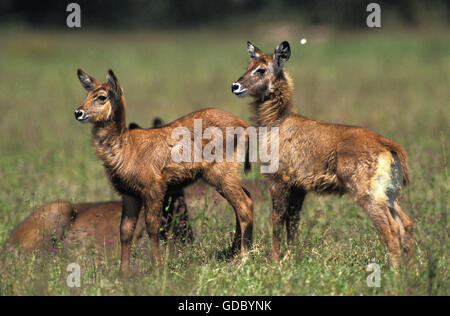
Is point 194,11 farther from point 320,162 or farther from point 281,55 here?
point 320,162

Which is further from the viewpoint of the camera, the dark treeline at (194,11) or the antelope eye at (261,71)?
the dark treeline at (194,11)

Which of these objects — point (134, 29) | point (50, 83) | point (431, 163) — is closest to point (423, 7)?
point (134, 29)

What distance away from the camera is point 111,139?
6145 mm

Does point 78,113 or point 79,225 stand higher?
point 78,113

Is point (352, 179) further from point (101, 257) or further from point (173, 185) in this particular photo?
point (101, 257)

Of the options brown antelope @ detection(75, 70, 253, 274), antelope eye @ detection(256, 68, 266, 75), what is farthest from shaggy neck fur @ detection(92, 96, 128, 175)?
antelope eye @ detection(256, 68, 266, 75)

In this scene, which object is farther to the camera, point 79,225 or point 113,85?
point 79,225

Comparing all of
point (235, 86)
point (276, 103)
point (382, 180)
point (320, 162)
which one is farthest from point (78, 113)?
point (382, 180)

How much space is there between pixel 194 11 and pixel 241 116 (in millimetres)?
36723

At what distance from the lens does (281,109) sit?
21.7 feet

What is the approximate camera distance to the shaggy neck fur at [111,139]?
611cm

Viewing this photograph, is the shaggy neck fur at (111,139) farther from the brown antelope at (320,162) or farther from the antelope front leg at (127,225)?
the brown antelope at (320,162)

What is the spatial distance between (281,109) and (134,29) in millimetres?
39076

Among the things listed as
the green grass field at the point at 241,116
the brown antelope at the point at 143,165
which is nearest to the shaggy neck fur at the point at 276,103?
Result: the brown antelope at the point at 143,165
